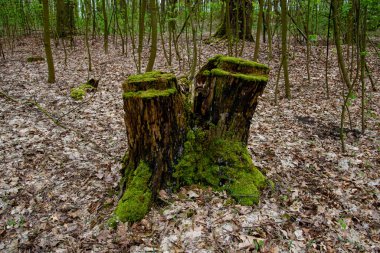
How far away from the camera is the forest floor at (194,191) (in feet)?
10.4

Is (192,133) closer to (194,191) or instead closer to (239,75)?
(194,191)

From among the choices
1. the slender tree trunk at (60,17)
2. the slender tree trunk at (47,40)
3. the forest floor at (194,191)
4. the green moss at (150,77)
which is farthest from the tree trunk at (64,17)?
the green moss at (150,77)

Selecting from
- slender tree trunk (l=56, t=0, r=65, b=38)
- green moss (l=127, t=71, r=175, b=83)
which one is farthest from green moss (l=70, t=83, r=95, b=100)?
slender tree trunk (l=56, t=0, r=65, b=38)

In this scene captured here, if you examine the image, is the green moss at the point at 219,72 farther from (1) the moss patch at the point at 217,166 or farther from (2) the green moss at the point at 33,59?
(2) the green moss at the point at 33,59

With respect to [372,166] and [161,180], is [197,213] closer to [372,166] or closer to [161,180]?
[161,180]

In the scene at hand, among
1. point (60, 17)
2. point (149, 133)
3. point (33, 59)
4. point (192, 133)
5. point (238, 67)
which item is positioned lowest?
point (192, 133)

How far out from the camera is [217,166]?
12.8ft

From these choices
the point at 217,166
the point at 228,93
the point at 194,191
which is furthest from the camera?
the point at 217,166

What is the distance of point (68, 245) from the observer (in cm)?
317

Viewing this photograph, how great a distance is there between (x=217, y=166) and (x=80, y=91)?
587cm

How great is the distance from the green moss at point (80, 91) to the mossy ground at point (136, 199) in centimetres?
523

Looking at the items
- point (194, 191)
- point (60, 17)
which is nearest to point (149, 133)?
point (194, 191)

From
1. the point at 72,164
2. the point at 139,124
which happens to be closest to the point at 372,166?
the point at 139,124

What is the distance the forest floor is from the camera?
317cm
